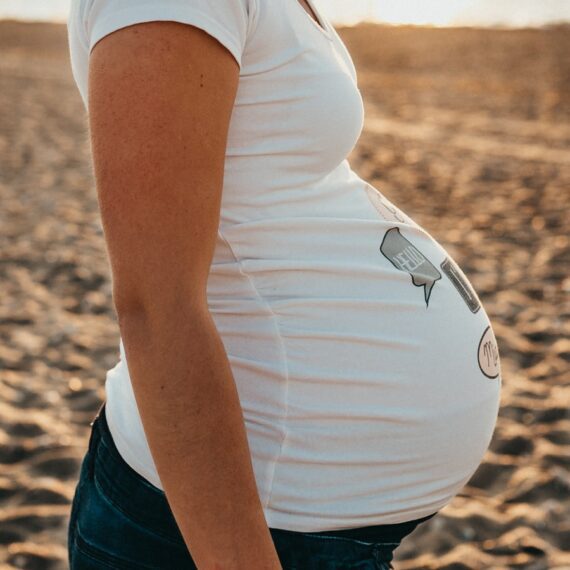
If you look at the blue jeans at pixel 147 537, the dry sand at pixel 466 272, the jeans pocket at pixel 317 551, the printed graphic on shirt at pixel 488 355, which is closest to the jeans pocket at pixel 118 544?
the blue jeans at pixel 147 537

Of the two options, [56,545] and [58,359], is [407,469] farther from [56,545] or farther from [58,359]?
[58,359]

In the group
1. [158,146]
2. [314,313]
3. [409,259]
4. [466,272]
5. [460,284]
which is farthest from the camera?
[466,272]

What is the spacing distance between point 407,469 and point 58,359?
3508mm

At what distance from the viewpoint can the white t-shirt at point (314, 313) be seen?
932 mm

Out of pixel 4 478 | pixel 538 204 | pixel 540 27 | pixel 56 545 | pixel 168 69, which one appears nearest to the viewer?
pixel 168 69

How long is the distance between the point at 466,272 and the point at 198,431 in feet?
16.6

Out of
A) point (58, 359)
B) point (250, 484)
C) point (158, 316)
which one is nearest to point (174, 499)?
point (250, 484)

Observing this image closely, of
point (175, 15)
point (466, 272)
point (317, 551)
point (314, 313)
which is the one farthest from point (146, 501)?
point (466, 272)

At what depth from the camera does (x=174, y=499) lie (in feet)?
2.85

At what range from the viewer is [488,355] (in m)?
1.27

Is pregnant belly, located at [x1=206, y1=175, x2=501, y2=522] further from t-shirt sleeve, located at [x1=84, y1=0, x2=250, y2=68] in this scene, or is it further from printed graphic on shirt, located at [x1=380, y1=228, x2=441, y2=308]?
t-shirt sleeve, located at [x1=84, y1=0, x2=250, y2=68]

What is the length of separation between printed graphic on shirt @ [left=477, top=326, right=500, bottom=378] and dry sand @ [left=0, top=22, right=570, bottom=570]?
1693mm

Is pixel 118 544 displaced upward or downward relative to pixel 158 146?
downward

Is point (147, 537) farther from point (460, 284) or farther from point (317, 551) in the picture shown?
point (460, 284)
